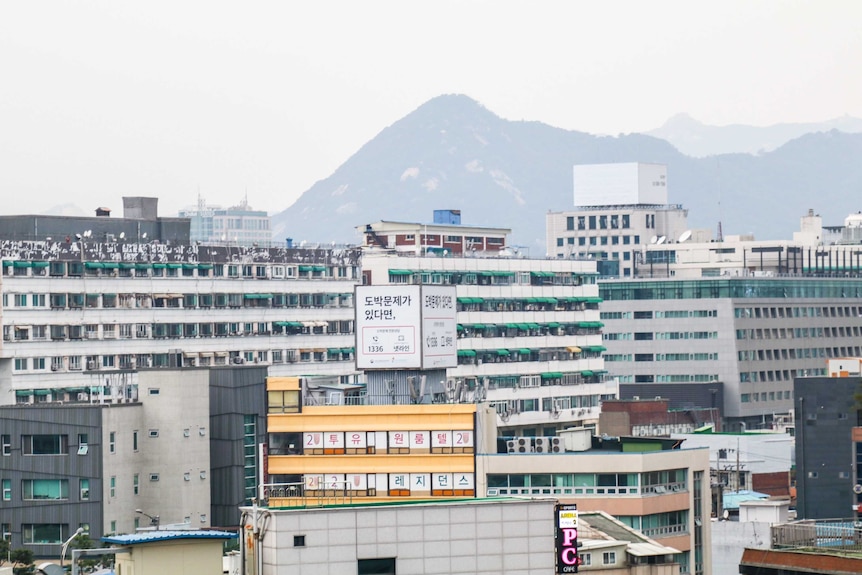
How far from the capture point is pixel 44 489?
114562 mm

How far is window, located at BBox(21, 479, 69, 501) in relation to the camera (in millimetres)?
114062

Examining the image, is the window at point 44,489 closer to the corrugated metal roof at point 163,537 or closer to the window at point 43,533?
the window at point 43,533

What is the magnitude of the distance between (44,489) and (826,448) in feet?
256

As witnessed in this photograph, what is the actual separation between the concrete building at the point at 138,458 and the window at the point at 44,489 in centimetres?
6

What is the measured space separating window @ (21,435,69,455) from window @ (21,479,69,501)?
163 cm

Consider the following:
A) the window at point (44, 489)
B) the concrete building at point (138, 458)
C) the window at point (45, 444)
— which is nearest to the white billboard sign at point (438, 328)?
the concrete building at point (138, 458)

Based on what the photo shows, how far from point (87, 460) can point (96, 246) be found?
54251 mm

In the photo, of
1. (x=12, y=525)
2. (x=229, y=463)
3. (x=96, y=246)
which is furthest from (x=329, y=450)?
(x=96, y=246)

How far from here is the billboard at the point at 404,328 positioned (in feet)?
421

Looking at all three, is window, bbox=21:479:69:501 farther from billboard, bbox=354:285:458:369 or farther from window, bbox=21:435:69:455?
billboard, bbox=354:285:458:369

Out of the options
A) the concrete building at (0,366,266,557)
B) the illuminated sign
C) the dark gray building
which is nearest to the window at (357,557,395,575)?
the illuminated sign

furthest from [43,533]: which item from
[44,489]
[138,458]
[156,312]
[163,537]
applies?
[156,312]

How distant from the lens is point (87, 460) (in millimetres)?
114875

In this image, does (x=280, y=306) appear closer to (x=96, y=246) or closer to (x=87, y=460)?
(x=96, y=246)
